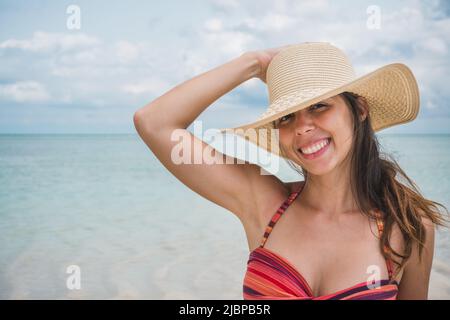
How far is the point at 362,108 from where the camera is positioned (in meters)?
2.10

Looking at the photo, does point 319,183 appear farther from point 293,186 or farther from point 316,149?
point 316,149

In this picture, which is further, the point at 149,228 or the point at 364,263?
the point at 149,228

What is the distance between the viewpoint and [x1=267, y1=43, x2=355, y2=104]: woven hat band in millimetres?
1904

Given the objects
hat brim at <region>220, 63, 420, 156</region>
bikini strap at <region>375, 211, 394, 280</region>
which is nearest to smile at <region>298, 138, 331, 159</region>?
hat brim at <region>220, 63, 420, 156</region>

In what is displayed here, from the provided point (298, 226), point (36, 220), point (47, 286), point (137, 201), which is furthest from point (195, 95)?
point (137, 201)

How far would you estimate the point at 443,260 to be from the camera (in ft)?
20.0

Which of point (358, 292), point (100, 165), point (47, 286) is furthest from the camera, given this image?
point (100, 165)

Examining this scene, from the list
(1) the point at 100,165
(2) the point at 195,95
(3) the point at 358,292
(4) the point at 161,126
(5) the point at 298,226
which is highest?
(1) the point at 100,165

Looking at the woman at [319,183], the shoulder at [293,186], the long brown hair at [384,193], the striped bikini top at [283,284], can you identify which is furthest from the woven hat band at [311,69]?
the striped bikini top at [283,284]

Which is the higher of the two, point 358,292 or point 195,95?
point 195,95

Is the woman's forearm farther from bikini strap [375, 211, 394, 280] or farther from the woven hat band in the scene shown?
bikini strap [375, 211, 394, 280]

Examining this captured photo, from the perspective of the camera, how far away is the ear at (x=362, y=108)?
2.08 meters

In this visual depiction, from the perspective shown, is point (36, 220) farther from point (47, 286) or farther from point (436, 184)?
point (436, 184)

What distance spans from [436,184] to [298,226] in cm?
1208
